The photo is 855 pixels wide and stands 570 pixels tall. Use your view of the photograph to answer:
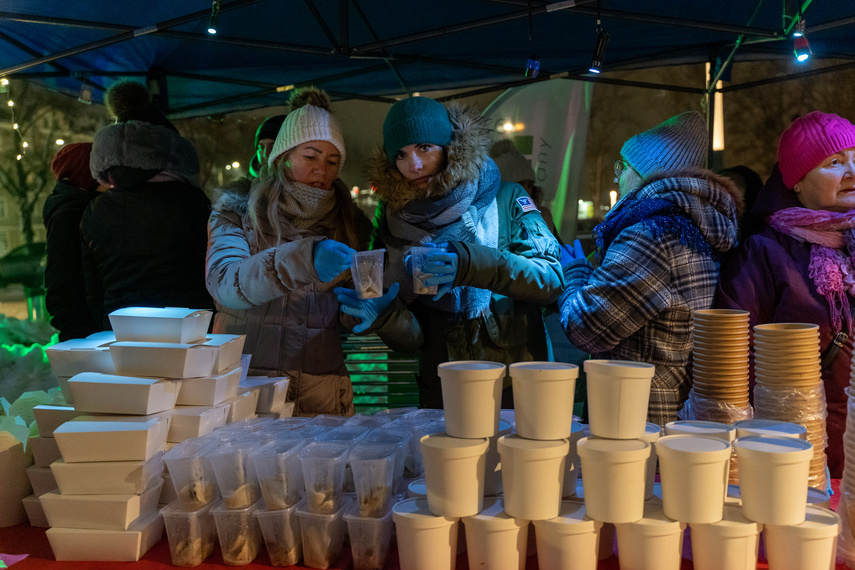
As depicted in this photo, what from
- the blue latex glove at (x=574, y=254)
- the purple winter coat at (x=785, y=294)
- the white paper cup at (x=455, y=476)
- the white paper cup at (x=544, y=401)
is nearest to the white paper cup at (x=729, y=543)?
the white paper cup at (x=544, y=401)

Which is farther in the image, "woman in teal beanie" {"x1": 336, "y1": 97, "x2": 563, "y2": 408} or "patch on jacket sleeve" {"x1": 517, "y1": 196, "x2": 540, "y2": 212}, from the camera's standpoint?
"patch on jacket sleeve" {"x1": 517, "y1": 196, "x2": 540, "y2": 212}

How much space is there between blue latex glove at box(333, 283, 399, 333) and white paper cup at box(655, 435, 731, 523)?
4.02 feet

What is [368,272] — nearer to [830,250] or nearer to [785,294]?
[785,294]

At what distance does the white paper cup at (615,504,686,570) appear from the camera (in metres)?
1.37

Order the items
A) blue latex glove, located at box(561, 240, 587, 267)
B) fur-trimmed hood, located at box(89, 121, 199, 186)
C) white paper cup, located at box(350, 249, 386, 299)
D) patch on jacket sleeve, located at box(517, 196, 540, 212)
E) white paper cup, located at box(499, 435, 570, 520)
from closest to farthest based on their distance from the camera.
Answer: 1. white paper cup, located at box(499, 435, 570, 520)
2. white paper cup, located at box(350, 249, 386, 299)
3. patch on jacket sleeve, located at box(517, 196, 540, 212)
4. blue latex glove, located at box(561, 240, 587, 267)
5. fur-trimmed hood, located at box(89, 121, 199, 186)

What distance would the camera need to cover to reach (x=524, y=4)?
3.72 m

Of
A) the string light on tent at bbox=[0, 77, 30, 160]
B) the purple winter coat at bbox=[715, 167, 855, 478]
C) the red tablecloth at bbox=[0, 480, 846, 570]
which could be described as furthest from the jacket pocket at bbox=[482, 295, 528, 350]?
the string light on tent at bbox=[0, 77, 30, 160]

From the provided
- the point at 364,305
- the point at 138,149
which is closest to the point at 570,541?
the point at 364,305

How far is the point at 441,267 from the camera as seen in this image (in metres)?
2.22

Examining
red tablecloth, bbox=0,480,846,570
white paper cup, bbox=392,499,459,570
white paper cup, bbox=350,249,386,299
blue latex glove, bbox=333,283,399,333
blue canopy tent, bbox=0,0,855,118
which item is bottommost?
red tablecloth, bbox=0,480,846,570

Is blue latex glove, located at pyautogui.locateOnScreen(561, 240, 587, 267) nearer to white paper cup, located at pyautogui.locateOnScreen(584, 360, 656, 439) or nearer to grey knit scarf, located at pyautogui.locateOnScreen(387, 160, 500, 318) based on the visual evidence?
grey knit scarf, located at pyautogui.locateOnScreen(387, 160, 500, 318)

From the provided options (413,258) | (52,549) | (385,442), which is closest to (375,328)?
Answer: (413,258)

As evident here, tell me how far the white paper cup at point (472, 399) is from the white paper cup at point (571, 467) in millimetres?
197

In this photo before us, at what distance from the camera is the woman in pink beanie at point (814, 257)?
217cm
